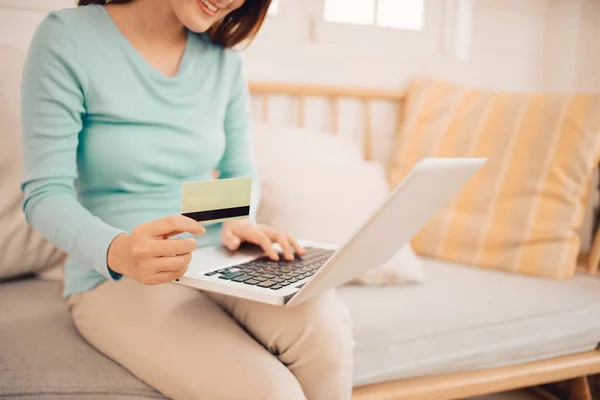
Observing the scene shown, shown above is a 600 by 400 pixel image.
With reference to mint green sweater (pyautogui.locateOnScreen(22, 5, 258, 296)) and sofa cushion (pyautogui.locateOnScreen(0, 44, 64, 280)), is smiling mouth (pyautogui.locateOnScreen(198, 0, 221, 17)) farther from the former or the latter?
sofa cushion (pyautogui.locateOnScreen(0, 44, 64, 280))

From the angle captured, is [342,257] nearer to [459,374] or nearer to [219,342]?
[219,342]

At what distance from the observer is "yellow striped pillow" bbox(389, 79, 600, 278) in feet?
4.10

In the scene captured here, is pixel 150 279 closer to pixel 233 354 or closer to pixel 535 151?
pixel 233 354

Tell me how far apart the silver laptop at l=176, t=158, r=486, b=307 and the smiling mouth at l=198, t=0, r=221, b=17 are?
1.21 ft

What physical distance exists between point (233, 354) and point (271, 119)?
0.93 meters

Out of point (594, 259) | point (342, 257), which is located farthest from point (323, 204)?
point (594, 259)

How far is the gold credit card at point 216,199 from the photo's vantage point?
56cm

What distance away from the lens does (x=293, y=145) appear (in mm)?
1261

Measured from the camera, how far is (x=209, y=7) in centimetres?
81

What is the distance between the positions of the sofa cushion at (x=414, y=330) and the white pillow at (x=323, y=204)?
0.04m

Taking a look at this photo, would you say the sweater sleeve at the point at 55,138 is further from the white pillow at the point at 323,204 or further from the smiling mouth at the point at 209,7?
the white pillow at the point at 323,204

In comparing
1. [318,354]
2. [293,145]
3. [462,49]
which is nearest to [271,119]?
[293,145]

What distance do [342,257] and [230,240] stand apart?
0.30m

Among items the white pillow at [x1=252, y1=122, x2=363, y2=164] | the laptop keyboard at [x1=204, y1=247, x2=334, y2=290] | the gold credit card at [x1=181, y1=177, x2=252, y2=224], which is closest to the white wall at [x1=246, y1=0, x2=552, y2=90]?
the white pillow at [x1=252, y1=122, x2=363, y2=164]
